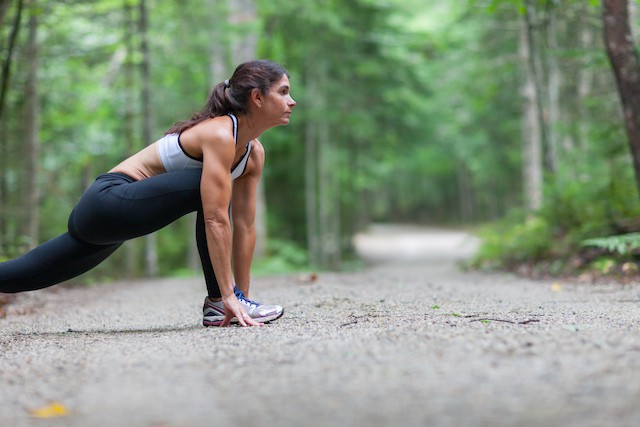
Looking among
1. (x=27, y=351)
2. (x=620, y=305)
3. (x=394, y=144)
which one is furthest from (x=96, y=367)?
(x=394, y=144)

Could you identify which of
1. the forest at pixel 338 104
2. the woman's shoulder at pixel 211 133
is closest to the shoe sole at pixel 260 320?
the woman's shoulder at pixel 211 133

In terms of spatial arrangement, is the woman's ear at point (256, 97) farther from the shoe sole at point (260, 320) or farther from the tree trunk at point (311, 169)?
the tree trunk at point (311, 169)

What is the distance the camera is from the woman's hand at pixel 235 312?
3.76 meters

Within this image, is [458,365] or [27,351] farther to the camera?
[27,351]

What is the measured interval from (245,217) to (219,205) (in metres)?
0.60

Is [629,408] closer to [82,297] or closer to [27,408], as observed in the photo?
[27,408]

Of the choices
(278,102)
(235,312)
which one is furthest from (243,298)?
(278,102)

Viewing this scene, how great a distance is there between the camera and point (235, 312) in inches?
148

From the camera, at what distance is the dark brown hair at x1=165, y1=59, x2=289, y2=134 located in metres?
3.95

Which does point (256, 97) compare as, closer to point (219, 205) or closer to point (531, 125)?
point (219, 205)

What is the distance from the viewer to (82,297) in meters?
8.23

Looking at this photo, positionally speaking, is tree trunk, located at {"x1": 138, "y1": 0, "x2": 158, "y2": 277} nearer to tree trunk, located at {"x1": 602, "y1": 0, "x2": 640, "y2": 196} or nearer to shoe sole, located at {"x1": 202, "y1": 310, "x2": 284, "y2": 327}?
tree trunk, located at {"x1": 602, "y1": 0, "x2": 640, "y2": 196}

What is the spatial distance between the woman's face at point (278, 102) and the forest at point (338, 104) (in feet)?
8.40

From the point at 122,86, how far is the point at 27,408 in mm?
14046
